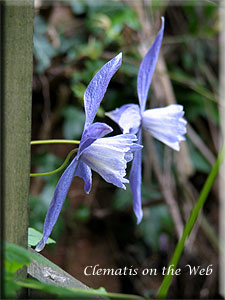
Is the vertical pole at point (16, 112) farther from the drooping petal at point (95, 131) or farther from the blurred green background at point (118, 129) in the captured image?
the blurred green background at point (118, 129)

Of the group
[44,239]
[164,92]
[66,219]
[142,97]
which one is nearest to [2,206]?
[44,239]

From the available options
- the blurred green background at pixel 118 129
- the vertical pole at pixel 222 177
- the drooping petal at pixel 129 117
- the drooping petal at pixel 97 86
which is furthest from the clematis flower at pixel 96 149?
the vertical pole at pixel 222 177

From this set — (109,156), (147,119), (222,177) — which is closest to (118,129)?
(222,177)

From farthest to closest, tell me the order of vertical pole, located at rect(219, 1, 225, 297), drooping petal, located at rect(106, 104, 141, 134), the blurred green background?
vertical pole, located at rect(219, 1, 225, 297), the blurred green background, drooping petal, located at rect(106, 104, 141, 134)

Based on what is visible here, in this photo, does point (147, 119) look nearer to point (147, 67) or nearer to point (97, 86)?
point (147, 67)

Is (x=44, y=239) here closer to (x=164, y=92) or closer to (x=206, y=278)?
(x=164, y=92)

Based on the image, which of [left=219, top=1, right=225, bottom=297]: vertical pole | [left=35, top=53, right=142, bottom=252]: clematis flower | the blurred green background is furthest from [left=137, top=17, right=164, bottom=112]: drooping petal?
[left=219, top=1, right=225, bottom=297]: vertical pole

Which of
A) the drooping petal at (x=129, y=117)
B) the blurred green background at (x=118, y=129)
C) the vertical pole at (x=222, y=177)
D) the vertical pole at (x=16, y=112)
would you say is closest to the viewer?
the vertical pole at (x=16, y=112)

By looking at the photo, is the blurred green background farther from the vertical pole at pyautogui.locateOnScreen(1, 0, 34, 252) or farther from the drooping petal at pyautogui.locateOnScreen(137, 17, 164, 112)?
the vertical pole at pyautogui.locateOnScreen(1, 0, 34, 252)
